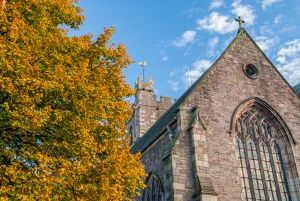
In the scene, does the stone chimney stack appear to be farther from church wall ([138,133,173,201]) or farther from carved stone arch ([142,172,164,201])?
carved stone arch ([142,172,164,201])

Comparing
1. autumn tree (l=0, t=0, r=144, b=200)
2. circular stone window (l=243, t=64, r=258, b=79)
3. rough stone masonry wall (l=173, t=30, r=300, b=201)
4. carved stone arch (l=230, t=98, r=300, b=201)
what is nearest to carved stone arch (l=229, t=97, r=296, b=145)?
carved stone arch (l=230, t=98, r=300, b=201)

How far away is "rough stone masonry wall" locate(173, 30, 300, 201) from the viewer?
13.1 m

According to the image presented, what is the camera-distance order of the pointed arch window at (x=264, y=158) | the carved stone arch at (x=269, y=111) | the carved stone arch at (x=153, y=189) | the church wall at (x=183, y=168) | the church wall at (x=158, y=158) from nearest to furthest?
the church wall at (x=183, y=168) → the church wall at (x=158, y=158) → the pointed arch window at (x=264, y=158) → the carved stone arch at (x=153, y=189) → the carved stone arch at (x=269, y=111)

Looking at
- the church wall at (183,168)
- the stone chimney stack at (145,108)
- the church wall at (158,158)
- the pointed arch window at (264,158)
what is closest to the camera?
the church wall at (183,168)

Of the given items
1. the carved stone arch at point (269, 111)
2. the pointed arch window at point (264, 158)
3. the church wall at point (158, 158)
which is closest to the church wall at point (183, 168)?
the church wall at point (158, 158)

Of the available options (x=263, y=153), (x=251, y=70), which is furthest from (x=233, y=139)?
(x=251, y=70)

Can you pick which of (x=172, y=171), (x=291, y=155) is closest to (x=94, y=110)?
(x=172, y=171)

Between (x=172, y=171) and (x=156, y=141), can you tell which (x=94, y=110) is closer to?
(x=172, y=171)

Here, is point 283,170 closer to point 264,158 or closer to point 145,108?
point 264,158

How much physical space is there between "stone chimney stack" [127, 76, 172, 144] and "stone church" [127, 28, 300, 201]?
13.8 meters

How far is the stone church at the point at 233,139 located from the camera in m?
12.8

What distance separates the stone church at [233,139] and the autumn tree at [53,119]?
4.29m

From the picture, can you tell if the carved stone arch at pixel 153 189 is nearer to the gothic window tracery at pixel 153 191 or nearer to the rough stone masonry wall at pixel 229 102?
the gothic window tracery at pixel 153 191

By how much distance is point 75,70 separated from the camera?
333 inches
